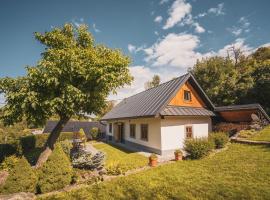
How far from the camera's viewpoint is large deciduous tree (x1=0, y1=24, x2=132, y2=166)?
9703mm

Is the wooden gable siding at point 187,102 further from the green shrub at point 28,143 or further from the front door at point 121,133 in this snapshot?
the green shrub at point 28,143

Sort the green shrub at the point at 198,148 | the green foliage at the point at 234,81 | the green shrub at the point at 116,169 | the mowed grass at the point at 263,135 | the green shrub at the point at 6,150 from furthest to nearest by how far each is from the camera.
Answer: the green foliage at the point at 234,81, the green shrub at the point at 6,150, the mowed grass at the point at 263,135, the green shrub at the point at 198,148, the green shrub at the point at 116,169

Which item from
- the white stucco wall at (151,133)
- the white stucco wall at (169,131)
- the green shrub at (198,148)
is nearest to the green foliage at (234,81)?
the white stucco wall at (169,131)

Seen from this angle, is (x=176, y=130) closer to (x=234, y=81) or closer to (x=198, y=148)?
(x=198, y=148)

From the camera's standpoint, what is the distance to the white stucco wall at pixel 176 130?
46.7 feet

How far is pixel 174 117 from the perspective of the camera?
15055 mm

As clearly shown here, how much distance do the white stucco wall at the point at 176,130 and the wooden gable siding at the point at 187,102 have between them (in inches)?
52.7

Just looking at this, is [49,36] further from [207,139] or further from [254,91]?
[254,91]

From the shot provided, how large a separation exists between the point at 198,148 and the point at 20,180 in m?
9.65

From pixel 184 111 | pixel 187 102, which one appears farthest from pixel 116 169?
pixel 187 102

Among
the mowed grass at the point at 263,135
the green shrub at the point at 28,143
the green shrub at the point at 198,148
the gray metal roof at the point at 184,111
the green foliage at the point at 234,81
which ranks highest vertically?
the green foliage at the point at 234,81

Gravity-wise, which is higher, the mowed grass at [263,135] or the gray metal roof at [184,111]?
the gray metal roof at [184,111]

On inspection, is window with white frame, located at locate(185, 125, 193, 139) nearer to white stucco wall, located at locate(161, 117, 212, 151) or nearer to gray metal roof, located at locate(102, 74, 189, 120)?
white stucco wall, located at locate(161, 117, 212, 151)

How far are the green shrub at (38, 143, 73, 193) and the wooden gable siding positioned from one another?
32.6 feet
